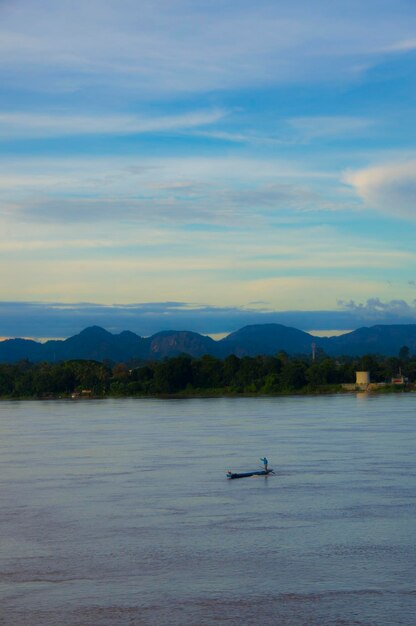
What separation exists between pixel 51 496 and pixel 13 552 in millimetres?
7394

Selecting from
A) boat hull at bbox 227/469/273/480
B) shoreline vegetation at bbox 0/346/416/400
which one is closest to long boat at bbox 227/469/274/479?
boat hull at bbox 227/469/273/480

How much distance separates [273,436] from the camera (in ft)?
156

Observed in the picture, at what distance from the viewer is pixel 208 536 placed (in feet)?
68.3

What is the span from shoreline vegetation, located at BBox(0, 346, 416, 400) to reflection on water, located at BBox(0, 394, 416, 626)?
7688 cm

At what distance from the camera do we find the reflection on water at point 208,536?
15.6m

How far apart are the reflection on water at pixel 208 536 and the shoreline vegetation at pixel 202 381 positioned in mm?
76876

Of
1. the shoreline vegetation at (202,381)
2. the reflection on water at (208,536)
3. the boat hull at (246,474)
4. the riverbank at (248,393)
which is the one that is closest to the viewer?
the reflection on water at (208,536)

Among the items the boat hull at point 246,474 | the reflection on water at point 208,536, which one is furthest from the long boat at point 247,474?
the reflection on water at point 208,536

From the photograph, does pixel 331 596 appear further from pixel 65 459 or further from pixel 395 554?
pixel 65 459

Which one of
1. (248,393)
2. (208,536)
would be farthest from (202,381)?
(208,536)

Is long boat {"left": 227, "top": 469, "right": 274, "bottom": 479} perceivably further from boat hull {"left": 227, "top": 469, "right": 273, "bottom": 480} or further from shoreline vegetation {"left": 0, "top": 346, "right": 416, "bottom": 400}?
shoreline vegetation {"left": 0, "top": 346, "right": 416, "bottom": 400}

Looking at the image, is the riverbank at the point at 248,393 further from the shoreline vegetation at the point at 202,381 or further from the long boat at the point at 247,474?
the long boat at the point at 247,474

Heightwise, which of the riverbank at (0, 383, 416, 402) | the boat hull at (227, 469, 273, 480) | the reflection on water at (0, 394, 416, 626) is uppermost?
the riverbank at (0, 383, 416, 402)

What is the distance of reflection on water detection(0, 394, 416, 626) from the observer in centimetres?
1560
